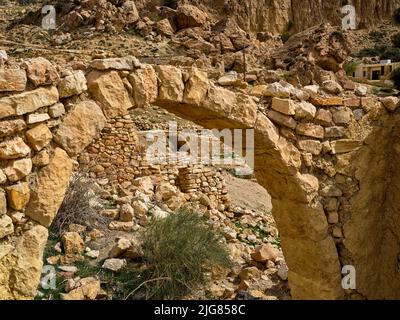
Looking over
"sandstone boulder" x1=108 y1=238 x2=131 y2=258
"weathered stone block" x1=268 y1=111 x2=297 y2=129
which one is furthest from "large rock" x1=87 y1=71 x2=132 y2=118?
"sandstone boulder" x1=108 y1=238 x2=131 y2=258

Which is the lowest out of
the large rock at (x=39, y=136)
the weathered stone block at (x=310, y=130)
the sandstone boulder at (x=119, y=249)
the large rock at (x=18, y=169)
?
the sandstone boulder at (x=119, y=249)

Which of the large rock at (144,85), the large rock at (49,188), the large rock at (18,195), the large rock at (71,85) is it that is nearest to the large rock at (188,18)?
the large rock at (144,85)

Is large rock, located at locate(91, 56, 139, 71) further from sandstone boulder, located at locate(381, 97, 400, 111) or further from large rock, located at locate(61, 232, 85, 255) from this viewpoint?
large rock, located at locate(61, 232, 85, 255)

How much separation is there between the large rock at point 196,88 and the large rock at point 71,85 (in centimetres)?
83

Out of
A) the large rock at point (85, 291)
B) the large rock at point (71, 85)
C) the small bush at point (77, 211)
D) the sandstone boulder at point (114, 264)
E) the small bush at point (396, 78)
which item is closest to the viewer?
the large rock at point (71, 85)

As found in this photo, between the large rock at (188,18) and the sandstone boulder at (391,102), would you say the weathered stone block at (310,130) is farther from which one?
the large rock at (188,18)

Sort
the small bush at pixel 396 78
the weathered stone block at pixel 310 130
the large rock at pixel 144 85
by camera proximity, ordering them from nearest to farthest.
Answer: the large rock at pixel 144 85 → the weathered stone block at pixel 310 130 → the small bush at pixel 396 78

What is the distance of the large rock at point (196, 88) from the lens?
3463 mm

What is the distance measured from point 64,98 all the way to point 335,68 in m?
14.2

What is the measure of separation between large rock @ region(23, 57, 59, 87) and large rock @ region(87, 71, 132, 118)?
28 centimetres

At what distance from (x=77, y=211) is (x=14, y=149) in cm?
380

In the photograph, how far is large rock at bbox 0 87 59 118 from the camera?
2.66 meters

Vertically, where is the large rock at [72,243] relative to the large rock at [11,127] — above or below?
below
